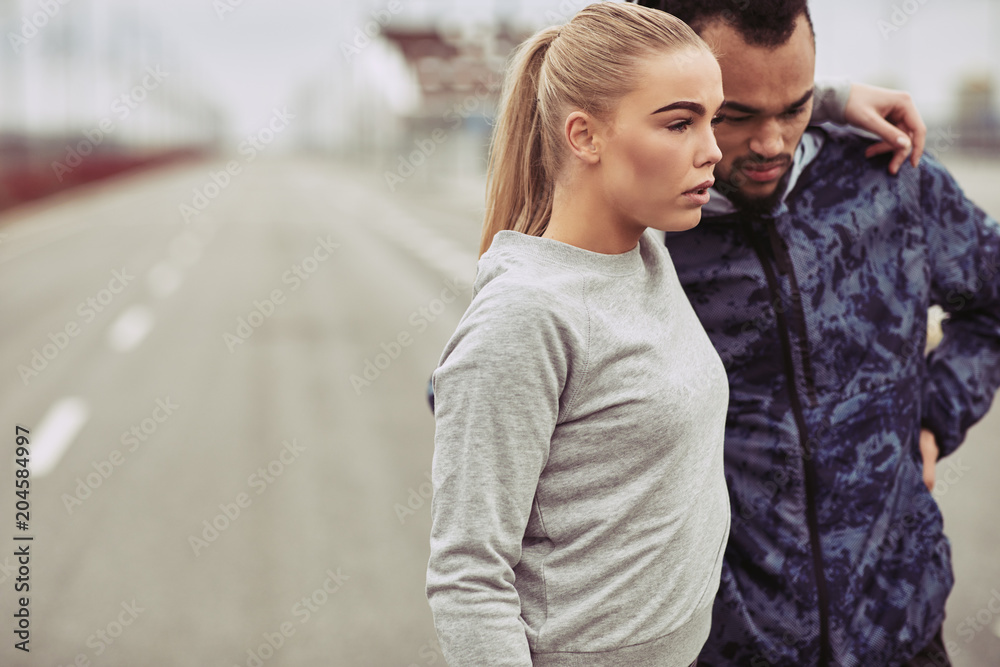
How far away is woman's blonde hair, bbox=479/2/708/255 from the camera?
124 centimetres

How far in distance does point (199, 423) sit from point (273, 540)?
2068mm

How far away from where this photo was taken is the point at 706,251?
1659 mm

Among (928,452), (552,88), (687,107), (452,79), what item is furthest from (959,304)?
(452,79)

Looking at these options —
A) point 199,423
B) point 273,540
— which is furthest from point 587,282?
point 199,423

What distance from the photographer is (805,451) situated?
5.21ft

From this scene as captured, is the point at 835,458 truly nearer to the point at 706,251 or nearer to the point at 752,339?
the point at 752,339

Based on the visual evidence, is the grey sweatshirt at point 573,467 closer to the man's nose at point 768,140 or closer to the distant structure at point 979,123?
the man's nose at point 768,140

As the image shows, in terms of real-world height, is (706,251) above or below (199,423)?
above

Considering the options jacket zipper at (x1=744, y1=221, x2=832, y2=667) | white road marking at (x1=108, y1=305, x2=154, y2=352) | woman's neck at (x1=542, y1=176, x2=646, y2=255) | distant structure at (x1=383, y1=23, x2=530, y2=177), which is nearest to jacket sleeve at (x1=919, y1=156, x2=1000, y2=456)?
jacket zipper at (x1=744, y1=221, x2=832, y2=667)

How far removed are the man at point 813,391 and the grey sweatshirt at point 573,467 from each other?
0.26 meters

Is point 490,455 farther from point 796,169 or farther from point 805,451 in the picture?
point 796,169

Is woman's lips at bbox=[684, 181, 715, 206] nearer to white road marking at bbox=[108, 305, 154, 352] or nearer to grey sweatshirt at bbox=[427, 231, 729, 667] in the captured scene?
grey sweatshirt at bbox=[427, 231, 729, 667]

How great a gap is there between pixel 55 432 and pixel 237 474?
162cm

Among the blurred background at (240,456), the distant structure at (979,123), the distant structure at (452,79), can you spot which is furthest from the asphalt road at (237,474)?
the distant structure at (452,79)
